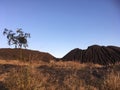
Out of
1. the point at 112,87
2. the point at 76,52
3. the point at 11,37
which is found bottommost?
the point at 112,87

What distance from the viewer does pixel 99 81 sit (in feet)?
49.5

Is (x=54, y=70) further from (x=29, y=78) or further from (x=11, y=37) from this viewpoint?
(x=11, y=37)

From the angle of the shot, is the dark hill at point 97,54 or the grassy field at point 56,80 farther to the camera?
the dark hill at point 97,54

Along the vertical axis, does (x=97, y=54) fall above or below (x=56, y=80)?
above

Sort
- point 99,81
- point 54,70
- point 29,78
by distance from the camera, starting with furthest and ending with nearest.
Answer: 1. point 54,70
2. point 99,81
3. point 29,78

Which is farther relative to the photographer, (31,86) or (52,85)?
(52,85)

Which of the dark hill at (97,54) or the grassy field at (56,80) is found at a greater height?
the dark hill at (97,54)

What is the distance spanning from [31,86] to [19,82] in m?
0.46

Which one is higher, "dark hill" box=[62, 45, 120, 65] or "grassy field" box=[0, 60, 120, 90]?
"dark hill" box=[62, 45, 120, 65]

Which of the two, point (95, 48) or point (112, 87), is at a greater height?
point (95, 48)

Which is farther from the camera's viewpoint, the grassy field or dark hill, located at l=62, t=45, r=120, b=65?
dark hill, located at l=62, t=45, r=120, b=65

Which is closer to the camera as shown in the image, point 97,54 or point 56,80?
point 56,80

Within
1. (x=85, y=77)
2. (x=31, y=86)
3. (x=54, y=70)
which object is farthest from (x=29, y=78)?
(x=54, y=70)

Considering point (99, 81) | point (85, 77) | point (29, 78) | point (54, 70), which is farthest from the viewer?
point (54, 70)
